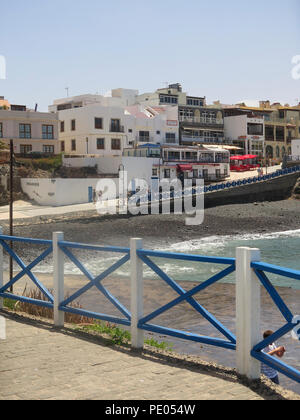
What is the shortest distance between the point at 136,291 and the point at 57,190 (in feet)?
127

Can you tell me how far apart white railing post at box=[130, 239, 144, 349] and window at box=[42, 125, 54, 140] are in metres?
49.2

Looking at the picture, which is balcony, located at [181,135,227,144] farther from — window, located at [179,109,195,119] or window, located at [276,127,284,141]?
window, located at [276,127,284,141]


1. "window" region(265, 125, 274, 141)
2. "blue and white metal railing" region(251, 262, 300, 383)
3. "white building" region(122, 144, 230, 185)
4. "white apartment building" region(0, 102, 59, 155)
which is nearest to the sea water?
"blue and white metal railing" region(251, 262, 300, 383)

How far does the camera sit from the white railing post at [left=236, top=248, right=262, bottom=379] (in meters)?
5.07

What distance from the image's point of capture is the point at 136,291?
6309 millimetres

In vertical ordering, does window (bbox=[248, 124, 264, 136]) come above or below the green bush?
above

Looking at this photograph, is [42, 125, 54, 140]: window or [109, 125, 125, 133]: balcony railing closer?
[42, 125, 54, 140]: window

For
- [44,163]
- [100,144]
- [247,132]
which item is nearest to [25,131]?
[44,163]

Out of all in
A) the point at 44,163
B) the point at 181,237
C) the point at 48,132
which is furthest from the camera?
the point at 48,132

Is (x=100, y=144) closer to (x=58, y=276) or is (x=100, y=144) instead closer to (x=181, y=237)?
(x=181, y=237)

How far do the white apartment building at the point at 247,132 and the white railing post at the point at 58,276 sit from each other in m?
72.1

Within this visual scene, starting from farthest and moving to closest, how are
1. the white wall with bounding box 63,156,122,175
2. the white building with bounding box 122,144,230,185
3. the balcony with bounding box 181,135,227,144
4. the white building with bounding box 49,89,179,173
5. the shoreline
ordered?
the balcony with bounding box 181,135,227,144
the white building with bounding box 49,89,179,173
the white building with bounding box 122,144,230,185
the white wall with bounding box 63,156,122,175
the shoreline

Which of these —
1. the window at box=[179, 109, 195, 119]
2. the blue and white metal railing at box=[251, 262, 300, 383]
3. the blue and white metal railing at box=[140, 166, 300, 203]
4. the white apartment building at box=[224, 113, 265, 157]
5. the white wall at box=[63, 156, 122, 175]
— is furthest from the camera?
the white apartment building at box=[224, 113, 265, 157]

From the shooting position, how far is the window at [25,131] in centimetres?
5208
